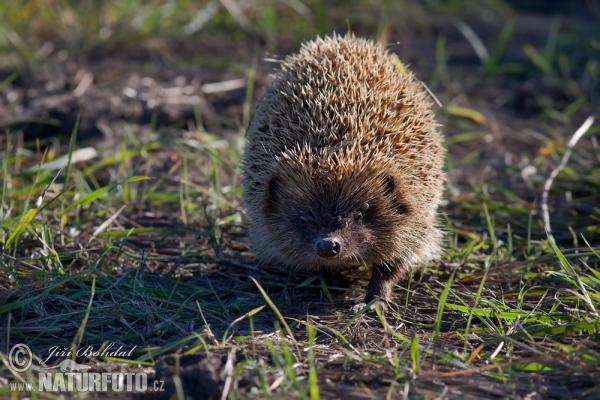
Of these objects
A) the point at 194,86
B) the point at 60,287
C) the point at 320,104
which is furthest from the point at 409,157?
the point at 194,86

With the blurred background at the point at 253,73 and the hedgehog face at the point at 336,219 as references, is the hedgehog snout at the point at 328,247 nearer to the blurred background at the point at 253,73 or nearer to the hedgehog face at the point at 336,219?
the hedgehog face at the point at 336,219

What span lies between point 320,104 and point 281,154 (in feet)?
1.41

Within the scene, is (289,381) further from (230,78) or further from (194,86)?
(230,78)

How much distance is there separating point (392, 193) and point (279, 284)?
99 cm

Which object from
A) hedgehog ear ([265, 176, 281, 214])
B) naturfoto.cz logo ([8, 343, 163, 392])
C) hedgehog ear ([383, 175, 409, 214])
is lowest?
naturfoto.cz logo ([8, 343, 163, 392])

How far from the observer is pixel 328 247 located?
417cm

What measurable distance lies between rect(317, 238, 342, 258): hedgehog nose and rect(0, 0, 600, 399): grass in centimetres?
39

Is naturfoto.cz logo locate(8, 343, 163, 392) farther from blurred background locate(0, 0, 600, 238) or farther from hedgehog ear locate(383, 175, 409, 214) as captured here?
blurred background locate(0, 0, 600, 238)

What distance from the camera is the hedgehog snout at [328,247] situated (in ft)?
13.7

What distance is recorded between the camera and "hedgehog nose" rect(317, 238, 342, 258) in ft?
13.7

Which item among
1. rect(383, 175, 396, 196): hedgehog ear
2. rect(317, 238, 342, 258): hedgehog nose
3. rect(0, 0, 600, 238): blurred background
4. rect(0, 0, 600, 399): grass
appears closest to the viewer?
rect(0, 0, 600, 399): grass

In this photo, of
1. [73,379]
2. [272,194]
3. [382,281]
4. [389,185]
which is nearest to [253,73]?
→ [272,194]

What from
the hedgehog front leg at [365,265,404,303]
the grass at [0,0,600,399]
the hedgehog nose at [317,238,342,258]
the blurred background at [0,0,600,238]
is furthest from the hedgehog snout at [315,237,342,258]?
the blurred background at [0,0,600,238]

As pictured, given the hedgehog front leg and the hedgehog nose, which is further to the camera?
the hedgehog front leg
